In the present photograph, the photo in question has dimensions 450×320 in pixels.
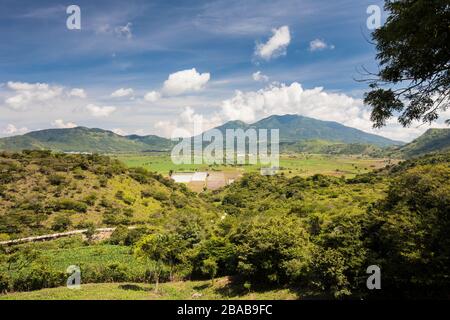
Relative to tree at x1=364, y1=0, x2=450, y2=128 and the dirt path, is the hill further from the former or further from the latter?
tree at x1=364, y1=0, x2=450, y2=128

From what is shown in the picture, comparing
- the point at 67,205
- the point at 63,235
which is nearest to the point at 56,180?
the point at 67,205

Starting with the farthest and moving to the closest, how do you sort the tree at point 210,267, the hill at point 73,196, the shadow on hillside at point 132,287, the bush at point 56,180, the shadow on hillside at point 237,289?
1. the bush at point 56,180
2. the hill at point 73,196
3. the tree at point 210,267
4. the shadow on hillside at point 132,287
5. the shadow on hillside at point 237,289

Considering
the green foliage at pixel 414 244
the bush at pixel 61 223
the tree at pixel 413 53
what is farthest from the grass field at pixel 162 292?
the bush at pixel 61 223

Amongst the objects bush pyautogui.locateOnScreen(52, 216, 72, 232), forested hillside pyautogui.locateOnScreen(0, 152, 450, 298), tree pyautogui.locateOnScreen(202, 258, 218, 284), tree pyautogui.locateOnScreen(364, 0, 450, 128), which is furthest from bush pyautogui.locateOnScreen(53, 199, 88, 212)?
tree pyautogui.locateOnScreen(364, 0, 450, 128)

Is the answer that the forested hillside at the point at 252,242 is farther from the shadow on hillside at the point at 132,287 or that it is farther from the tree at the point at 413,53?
the tree at the point at 413,53

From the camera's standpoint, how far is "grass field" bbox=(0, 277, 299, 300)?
30900mm

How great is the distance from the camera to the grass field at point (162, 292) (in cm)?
3090

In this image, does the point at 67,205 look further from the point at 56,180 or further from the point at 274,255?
the point at 274,255

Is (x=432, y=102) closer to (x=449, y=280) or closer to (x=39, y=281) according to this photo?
(x=449, y=280)

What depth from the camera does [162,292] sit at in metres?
37.2

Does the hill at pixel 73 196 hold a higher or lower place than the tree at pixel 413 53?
lower

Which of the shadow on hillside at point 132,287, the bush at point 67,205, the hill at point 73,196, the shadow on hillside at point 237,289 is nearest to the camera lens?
the shadow on hillside at point 237,289

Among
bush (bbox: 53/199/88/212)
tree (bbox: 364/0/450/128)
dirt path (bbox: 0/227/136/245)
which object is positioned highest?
tree (bbox: 364/0/450/128)
